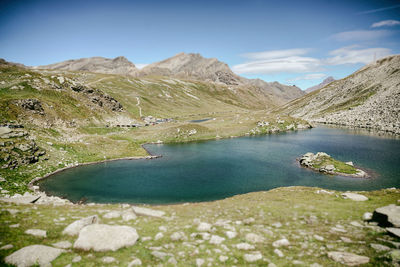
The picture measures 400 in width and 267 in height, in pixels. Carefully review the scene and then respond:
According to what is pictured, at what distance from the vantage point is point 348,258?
12.5 meters

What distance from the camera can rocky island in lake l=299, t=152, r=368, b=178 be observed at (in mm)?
55794

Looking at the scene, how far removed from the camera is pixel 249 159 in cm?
7581

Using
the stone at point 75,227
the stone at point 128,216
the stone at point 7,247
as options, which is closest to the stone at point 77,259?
the stone at point 75,227

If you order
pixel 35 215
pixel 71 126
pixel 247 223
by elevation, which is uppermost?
pixel 71 126

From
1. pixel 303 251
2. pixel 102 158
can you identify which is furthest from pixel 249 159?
pixel 303 251

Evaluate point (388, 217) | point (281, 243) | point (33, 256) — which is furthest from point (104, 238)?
point (388, 217)

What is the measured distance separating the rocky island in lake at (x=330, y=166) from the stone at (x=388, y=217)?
148 ft

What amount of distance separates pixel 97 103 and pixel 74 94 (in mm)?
14069

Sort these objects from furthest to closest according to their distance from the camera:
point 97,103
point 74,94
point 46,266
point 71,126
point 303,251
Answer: point 97,103, point 74,94, point 71,126, point 303,251, point 46,266

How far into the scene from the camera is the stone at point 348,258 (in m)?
12.1

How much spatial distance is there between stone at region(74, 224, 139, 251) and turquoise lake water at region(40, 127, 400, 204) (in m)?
28.6

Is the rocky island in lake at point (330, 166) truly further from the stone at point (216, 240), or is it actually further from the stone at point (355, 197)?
the stone at point (216, 240)

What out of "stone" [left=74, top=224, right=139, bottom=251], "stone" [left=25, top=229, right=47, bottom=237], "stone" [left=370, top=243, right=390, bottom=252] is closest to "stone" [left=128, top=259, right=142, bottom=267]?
"stone" [left=74, top=224, right=139, bottom=251]

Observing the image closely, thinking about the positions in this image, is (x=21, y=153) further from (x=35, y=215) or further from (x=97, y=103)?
(x=97, y=103)
